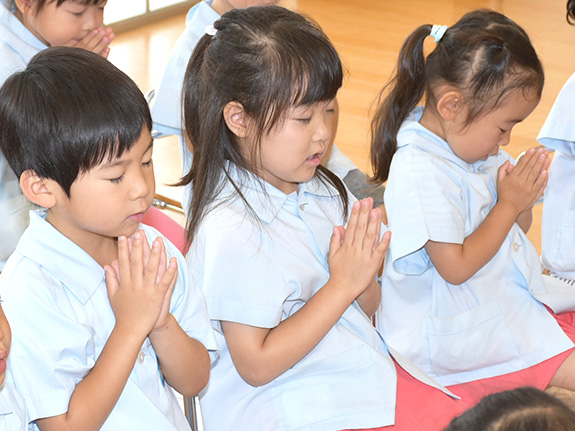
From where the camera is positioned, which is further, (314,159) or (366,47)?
(366,47)

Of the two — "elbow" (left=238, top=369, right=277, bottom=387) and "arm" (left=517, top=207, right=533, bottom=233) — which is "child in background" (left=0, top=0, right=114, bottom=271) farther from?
"arm" (left=517, top=207, right=533, bottom=233)

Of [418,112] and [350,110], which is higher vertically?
[418,112]

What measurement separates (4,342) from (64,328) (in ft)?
0.32

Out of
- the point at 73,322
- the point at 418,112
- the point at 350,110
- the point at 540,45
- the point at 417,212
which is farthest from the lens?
the point at 540,45

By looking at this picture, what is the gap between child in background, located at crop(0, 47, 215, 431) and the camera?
1.07 meters

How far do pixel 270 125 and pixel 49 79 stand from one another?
1.17 ft

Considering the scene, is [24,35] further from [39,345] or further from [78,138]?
[39,345]

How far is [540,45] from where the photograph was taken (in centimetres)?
480

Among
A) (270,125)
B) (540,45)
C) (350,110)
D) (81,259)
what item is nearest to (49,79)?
(81,259)

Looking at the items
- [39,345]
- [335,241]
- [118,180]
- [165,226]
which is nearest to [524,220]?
[335,241]

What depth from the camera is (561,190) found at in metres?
1.94

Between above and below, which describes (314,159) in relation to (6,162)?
above

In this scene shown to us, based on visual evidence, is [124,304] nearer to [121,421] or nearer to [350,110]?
[121,421]

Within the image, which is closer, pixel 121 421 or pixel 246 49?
pixel 121 421
